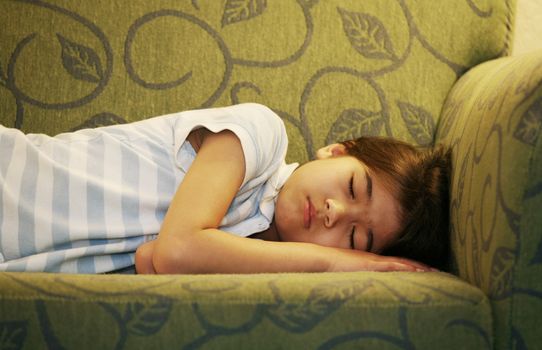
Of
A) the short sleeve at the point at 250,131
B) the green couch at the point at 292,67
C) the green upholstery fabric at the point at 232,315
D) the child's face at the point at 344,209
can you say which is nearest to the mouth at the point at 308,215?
the child's face at the point at 344,209

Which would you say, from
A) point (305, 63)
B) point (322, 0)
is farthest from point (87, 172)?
point (322, 0)

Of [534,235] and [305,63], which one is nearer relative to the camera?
[534,235]

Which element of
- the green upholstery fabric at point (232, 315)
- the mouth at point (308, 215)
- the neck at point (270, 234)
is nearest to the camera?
the green upholstery fabric at point (232, 315)

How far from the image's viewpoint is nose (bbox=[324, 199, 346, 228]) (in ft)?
4.17

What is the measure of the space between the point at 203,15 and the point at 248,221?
1.81 feet

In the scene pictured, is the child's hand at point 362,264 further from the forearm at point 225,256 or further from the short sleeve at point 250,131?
the short sleeve at point 250,131

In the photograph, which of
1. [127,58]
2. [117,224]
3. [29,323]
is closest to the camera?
[29,323]

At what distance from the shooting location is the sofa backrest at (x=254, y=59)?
1.50 m

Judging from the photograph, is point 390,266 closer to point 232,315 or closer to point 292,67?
point 232,315

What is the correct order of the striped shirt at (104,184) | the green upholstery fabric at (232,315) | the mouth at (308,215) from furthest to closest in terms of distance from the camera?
the mouth at (308,215) < the striped shirt at (104,184) < the green upholstery fabric at (232,315)

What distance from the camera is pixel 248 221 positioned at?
138 cm

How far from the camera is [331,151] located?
1.43m

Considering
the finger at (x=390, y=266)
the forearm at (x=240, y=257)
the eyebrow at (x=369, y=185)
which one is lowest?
the finger at (x=390, y=266)

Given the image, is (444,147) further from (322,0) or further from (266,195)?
(322,0)
